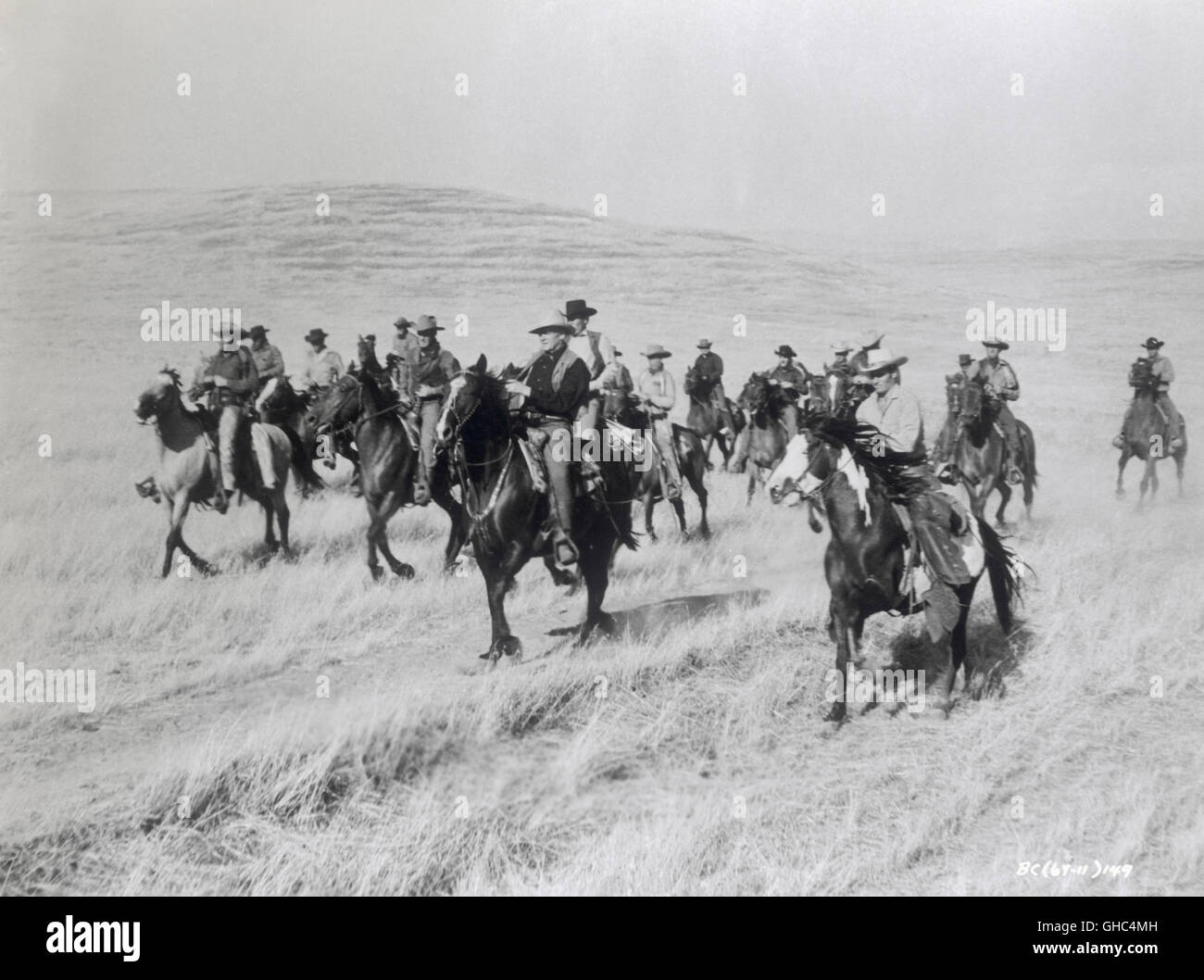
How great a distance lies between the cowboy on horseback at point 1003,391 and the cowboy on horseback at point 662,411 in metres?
1.64

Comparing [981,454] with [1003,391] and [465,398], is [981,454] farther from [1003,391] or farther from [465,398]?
[465,398]

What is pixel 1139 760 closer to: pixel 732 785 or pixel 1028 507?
pixel 1028 507

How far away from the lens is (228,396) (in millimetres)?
5617

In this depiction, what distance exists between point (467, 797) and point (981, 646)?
2.61 m

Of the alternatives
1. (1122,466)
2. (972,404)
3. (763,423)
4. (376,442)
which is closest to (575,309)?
(376,442)

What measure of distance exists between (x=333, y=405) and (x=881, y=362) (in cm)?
278

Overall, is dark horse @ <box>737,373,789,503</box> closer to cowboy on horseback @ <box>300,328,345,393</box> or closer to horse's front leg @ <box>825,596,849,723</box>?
horse's front leg @ <box>825,596,849,723</box>

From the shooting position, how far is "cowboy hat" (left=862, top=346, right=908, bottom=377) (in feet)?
17.5

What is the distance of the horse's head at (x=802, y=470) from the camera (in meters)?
4.79

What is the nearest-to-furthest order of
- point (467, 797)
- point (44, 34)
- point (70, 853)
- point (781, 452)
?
point (70, 853) → point (467, 797) → point (44, 34) → point (781, 452)

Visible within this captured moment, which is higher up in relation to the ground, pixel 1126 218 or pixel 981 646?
pixel 1126 218

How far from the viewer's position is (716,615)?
5441mm
